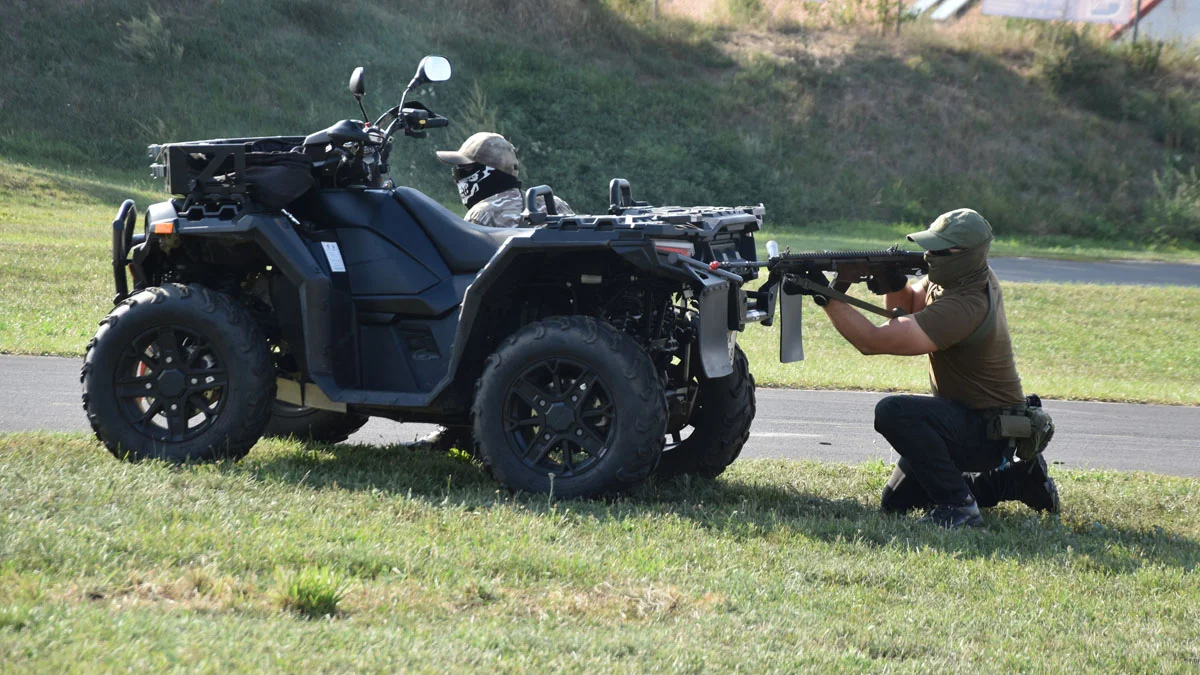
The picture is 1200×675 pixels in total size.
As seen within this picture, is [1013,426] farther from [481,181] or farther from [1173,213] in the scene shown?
[1173,213]

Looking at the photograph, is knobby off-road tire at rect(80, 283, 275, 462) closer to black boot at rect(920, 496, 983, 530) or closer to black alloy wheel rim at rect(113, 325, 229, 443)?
black alloy wheel rim at rect(113, 325, 229, 443)

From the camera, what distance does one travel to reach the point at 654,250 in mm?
6113

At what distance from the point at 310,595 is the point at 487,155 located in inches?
167

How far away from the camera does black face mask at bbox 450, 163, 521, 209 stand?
8141 millimetres

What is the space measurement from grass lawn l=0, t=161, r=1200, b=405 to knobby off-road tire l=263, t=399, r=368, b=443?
16.5ft

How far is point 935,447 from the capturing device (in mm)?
6438

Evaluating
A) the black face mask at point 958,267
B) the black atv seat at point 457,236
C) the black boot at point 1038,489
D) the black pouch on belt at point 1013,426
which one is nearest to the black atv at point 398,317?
the black atv seat at point 457,236

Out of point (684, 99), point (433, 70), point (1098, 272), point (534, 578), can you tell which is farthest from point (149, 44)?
point (534, 578)

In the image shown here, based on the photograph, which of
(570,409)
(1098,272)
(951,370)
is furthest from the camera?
(1098,272)

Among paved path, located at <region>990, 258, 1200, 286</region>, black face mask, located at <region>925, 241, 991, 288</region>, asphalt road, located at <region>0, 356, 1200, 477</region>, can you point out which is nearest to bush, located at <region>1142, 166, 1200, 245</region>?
paved path, located at <region>990, 258, 1200, 286</region>

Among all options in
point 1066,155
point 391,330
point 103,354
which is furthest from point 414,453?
Answer: point 1066,155

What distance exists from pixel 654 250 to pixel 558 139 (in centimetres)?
2384

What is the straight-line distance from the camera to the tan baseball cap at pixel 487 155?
8117mm

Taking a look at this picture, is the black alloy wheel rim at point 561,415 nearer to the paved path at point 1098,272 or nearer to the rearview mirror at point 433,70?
the rearview mirror at point 433,70
